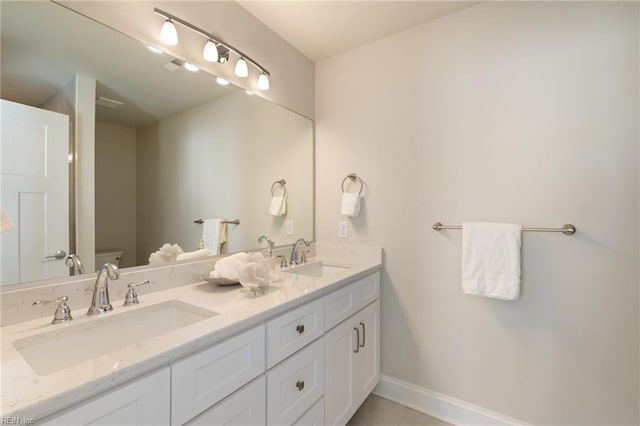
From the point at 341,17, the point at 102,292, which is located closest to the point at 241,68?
the point at 341,17

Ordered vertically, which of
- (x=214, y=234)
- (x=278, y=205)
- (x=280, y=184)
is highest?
(x=280, y=184)

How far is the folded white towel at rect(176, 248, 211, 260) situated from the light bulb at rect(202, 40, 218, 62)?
969 mm

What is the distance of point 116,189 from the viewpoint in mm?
1213

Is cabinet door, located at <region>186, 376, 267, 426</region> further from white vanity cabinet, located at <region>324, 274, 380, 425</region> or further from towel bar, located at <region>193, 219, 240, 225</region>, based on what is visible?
towel bar, located at <region>193, 219, 240, 225</region>

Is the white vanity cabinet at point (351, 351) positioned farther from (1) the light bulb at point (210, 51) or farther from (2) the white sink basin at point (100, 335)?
(1) the light bulb at point (210, 51)

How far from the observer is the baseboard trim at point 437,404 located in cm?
160

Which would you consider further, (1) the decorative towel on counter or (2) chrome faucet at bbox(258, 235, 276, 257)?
(2) chrome faucet at bbox(258, 235, 276, 257)

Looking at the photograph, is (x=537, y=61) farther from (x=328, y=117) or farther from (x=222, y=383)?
(x=222, y=383)

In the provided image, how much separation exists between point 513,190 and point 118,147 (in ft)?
6.23

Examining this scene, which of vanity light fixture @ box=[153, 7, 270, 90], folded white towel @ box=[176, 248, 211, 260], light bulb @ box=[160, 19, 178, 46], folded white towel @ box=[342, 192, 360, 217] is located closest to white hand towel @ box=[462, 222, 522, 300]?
folded white towel @ box=[342, 192, 360, 217]

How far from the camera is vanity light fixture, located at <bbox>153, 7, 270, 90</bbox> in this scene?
1.29m

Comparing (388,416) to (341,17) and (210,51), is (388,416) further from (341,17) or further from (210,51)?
(341,17)

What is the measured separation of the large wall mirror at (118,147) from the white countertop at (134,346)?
0.74 ft

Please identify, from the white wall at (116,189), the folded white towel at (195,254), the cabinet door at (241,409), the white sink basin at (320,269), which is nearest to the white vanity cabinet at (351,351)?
the white sink basin at (320,269)
